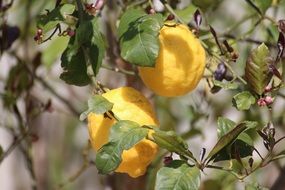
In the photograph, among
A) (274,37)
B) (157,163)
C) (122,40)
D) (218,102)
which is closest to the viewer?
(122,40)

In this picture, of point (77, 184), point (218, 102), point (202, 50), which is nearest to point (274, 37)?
point (202, 50)

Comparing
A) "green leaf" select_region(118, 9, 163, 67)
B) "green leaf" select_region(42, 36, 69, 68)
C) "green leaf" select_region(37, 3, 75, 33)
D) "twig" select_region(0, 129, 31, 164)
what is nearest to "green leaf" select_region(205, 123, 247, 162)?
"green leaf" select_region(118, 9, 163, 67)

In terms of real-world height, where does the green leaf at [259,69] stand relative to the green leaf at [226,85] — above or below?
above

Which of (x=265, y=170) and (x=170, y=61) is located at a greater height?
(x=170, y=61)

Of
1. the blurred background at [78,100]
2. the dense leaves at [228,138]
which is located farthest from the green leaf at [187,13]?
the dense leaves at [228,138]

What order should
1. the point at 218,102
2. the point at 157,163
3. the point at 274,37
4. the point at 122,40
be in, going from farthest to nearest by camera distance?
the point at 218,102 < the point at 157,163 < the point at 274,37 < the point at 122,40

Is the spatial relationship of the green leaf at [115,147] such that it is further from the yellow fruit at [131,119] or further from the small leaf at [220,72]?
the small leaf at [220,72]


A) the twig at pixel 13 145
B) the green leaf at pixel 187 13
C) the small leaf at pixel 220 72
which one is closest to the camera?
the small leaf at pixel 220 72

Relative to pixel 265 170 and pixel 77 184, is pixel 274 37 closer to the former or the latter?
pixel 265 170
